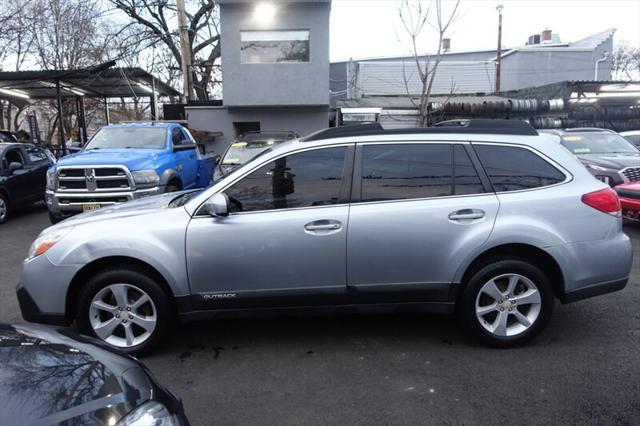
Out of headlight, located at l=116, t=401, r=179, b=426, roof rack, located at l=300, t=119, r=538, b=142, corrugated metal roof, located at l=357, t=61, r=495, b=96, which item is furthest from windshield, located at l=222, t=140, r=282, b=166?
corrugated metal roof, located at l=357, t=61, r=495, b=96

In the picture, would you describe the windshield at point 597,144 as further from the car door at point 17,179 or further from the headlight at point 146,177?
the car door at point 17,179

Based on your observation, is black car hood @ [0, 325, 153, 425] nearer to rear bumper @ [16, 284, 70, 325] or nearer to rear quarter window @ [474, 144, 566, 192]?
rear bumper @ [16, 284, 70, 325]

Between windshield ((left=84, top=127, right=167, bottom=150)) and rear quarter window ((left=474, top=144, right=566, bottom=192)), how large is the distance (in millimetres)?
6822

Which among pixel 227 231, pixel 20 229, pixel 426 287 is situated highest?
pixel 227 231

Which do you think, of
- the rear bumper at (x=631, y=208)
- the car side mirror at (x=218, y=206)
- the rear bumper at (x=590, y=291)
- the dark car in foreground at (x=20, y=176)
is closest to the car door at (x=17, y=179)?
the dark car in foreground at (x=20, y=176)

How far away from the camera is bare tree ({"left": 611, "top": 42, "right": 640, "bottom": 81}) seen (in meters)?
43.6

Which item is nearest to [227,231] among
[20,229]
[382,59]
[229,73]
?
[20,229]

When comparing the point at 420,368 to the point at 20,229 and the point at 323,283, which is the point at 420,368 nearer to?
the point at 323,283

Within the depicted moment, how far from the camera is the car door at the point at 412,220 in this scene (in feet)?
12.3

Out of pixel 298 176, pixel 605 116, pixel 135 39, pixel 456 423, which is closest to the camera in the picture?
pixel 456 423

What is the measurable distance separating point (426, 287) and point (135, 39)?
24089mm

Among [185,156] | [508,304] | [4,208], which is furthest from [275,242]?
[4,208]

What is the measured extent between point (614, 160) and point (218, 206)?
28.7 ft

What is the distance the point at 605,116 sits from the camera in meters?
18.7
